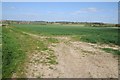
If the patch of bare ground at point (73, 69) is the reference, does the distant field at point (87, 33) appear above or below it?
above

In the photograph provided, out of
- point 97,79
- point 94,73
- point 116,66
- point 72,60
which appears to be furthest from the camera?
point 72,60

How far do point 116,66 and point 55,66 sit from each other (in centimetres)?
442

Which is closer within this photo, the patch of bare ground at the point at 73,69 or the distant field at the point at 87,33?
the patch of bare ground at the point at 73,69

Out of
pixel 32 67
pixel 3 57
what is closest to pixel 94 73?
pixel 32 67

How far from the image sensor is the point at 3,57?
15.2m

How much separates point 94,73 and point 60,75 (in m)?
2.22

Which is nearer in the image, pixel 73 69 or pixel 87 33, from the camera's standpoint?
pixel 73 69

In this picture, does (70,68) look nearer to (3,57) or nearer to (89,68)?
(89,68)

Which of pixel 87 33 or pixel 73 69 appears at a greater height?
pixel 87 33

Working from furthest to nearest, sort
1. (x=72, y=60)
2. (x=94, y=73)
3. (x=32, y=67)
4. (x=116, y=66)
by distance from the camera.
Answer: (x=72, y=60) → (x=116, y=66) → (x=32, y=67) → (x=94, y=73)

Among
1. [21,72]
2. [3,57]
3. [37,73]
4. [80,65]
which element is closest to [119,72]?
[80,65]

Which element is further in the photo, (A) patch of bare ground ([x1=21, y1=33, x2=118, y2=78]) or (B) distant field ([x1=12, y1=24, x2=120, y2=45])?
(B) distant field ([x1=12, y1=24, x2=120, y2=45])

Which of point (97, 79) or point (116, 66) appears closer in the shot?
point (97, 79)

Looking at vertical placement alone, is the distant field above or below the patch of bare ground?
above
